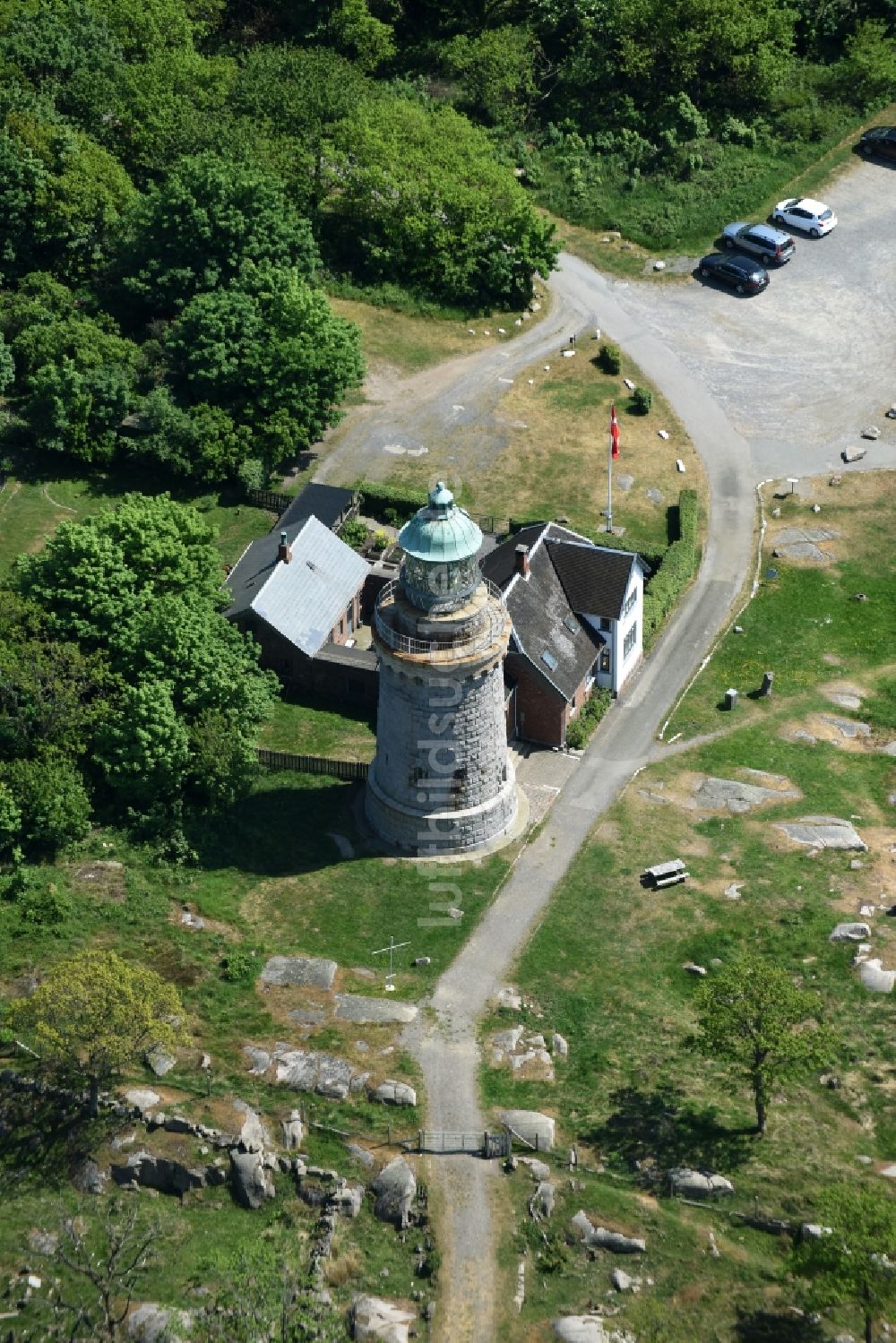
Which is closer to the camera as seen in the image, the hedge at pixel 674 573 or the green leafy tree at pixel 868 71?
the hedge at pixel 674 573

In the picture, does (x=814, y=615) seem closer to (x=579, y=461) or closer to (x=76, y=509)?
(x=579, y=461)

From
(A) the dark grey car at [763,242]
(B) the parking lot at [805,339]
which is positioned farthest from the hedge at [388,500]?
(A) the dark grey car at [763,242]

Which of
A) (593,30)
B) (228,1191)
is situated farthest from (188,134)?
(228,1191)

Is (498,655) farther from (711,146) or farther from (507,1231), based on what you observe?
(711,146)

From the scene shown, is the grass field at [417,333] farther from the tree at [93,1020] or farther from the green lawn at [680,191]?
the tree at [93,1020]

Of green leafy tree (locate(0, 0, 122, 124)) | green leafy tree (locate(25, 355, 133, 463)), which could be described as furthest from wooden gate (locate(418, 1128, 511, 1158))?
green leafy tree (locate(0, 0, 122, 124))

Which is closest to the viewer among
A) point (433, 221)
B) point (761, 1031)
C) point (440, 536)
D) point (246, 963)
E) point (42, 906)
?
point (761, 1031)

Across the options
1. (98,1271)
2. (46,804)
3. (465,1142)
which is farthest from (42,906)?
(465,1142)
